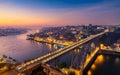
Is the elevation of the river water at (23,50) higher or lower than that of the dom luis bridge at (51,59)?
lower

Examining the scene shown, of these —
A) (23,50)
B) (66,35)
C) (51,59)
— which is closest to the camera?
(51,59)

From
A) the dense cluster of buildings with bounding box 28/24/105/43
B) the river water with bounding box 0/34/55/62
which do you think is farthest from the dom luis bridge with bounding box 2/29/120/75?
the dense cluster of buildings with bounding box 28/24/105/43

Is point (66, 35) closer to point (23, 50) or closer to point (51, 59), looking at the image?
point (23, 50)

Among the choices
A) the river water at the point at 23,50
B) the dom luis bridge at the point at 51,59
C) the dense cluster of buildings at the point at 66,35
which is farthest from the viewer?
the dense cluster of buildings at the point at 66,35

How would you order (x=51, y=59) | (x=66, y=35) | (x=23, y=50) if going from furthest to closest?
(x=66, y=35) < (x=23, y=50) < (x=51, y=59)

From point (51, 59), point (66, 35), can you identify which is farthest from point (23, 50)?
point (66, 35)

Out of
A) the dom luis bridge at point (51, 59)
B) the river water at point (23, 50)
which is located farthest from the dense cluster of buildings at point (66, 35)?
the dom luis bridge at point (51, 59)

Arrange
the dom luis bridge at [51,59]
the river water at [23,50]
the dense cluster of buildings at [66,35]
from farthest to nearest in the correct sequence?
1. the dense cluster of buildings at [66,35]
2. the river water at [23,50]
3. the dom luis bridge at [51,59]

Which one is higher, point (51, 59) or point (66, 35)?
point (51, 59)

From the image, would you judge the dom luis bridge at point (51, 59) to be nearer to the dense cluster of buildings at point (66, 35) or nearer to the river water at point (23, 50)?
the river water at point (23, 50)

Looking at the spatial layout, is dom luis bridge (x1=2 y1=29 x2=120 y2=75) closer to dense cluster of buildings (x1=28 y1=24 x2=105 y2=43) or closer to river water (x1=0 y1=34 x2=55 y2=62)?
river water (x1=0 y1=34 x2=55 y2=62)

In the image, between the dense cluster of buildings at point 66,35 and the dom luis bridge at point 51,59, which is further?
the dense cluster of buildings at point 66,35
